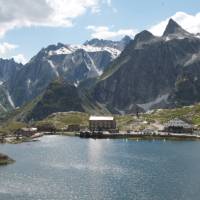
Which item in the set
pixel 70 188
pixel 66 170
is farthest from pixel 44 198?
pixel 66 170

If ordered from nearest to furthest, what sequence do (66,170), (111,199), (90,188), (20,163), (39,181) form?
(111,199), (90,188), (39,181), (66,170), (20,163)

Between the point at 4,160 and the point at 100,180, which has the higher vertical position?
the point at 4,160

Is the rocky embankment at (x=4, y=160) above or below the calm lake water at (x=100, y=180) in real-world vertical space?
above

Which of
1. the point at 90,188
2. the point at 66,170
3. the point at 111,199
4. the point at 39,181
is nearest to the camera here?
the point at 111,199

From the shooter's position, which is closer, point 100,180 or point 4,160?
point 100,180

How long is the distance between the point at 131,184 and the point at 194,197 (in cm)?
2424

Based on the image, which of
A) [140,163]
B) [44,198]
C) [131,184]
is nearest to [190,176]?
[131,184]

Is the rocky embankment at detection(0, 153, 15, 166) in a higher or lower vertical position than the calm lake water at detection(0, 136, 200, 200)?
higher

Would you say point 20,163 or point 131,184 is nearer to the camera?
point 131,184

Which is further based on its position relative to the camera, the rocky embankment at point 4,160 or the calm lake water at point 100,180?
the rocky embankment at point 4,160

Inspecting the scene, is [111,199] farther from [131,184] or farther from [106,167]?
[106,167]

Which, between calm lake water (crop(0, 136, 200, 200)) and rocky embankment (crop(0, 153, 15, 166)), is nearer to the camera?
calm lake water (crop(0, 136, 200, 200))

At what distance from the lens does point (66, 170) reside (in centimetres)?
17225

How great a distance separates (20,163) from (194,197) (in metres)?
84.3
